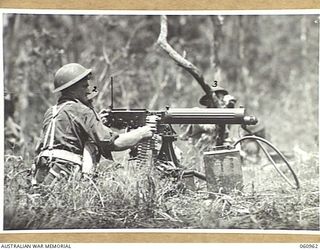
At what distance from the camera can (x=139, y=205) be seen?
2332mm

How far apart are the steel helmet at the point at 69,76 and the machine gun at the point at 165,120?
152mm

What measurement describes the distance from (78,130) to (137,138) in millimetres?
190

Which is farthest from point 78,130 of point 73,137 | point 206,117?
point 206,117

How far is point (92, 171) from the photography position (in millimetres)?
2332

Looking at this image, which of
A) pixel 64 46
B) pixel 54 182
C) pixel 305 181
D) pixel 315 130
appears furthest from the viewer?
pixel 64 46

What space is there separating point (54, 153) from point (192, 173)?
46cm

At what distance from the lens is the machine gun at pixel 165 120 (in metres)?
2.40

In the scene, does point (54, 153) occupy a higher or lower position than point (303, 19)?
lower

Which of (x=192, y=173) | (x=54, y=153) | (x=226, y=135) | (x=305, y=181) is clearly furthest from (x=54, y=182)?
(x=305, y=181)

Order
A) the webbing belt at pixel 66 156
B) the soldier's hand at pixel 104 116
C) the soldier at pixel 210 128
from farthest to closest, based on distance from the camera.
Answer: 1. the soldier at pixel 210 128
2. the soldier's hand at pixel 104 116
3. the webbing belt at pixel 66 156

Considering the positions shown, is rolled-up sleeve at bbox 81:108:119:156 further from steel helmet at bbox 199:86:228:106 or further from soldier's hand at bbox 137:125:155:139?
steel helmet at bbox 199:86:228:106

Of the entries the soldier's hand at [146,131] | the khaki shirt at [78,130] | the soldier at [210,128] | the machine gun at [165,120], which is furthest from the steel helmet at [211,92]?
the khaki shirt at [78,130]

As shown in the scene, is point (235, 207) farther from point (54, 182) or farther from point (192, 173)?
point (54, 182)

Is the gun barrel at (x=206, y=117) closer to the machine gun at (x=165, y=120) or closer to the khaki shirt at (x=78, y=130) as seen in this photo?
the machine gun at (x=165, y=120)
